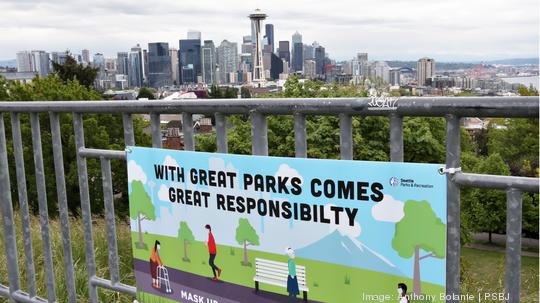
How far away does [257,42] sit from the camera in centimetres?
7681

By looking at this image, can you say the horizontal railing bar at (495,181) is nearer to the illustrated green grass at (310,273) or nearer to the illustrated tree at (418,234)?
the illustrated tree at (418,234)

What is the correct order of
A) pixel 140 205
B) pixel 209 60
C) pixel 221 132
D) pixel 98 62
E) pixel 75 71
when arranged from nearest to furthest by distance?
pixel 221 132 < pixel 140 205 < pixel 75 71 < pixel 98 62 < pixel 209 60

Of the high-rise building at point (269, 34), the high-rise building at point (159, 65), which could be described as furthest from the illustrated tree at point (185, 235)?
the high-rise building at point (159, 65)

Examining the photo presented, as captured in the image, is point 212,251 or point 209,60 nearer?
point 212,251

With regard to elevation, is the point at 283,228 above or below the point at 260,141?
below

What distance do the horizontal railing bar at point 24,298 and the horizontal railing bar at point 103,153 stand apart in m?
1.04

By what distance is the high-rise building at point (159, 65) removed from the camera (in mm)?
105188

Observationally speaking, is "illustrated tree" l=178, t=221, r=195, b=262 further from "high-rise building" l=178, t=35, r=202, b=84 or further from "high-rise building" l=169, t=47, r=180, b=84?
"high-rise building" l=178, t=35, r=202, b=84

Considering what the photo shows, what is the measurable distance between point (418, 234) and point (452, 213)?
13 centimetres

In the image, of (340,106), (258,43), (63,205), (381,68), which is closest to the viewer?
(340,106)

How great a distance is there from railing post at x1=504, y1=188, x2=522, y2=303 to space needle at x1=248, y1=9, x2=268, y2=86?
6518 cm

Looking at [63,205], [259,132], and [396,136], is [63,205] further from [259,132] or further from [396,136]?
[396,136]

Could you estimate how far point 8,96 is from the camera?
28.2 m

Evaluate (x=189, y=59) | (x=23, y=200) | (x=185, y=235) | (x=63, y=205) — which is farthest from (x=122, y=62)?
(x=185, y=235)
